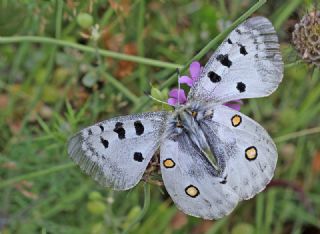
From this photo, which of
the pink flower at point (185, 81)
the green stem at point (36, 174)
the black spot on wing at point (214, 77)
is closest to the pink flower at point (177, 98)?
the pink flower at point (185, 81)

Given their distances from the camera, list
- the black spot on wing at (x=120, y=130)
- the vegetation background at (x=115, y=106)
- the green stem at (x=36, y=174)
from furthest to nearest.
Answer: the vegetation background at (x=115, y=106) → the green stem at (x=36, y=174) → the black spot on wing at (x=120, y=130)

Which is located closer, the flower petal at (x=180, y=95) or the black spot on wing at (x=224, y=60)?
the black spot on wing at (x=224, y=60)

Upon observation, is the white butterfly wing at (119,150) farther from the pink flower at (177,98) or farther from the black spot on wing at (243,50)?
the black spot on wing at (243,50)

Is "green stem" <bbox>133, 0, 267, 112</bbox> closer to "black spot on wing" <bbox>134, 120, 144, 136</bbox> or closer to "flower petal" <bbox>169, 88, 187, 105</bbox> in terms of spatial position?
"flower petal" <bbox>169, 88, 187, 105</bbox>

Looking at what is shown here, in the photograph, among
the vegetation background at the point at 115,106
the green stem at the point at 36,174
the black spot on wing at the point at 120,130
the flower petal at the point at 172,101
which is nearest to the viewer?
the black spot on wing at the point at 120,130

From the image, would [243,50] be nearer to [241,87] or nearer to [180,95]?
[241,87]

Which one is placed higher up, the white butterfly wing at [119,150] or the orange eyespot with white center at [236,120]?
the orange eyespot with white center at [236,120]

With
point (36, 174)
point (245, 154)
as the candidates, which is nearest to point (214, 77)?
point (245, 154)
